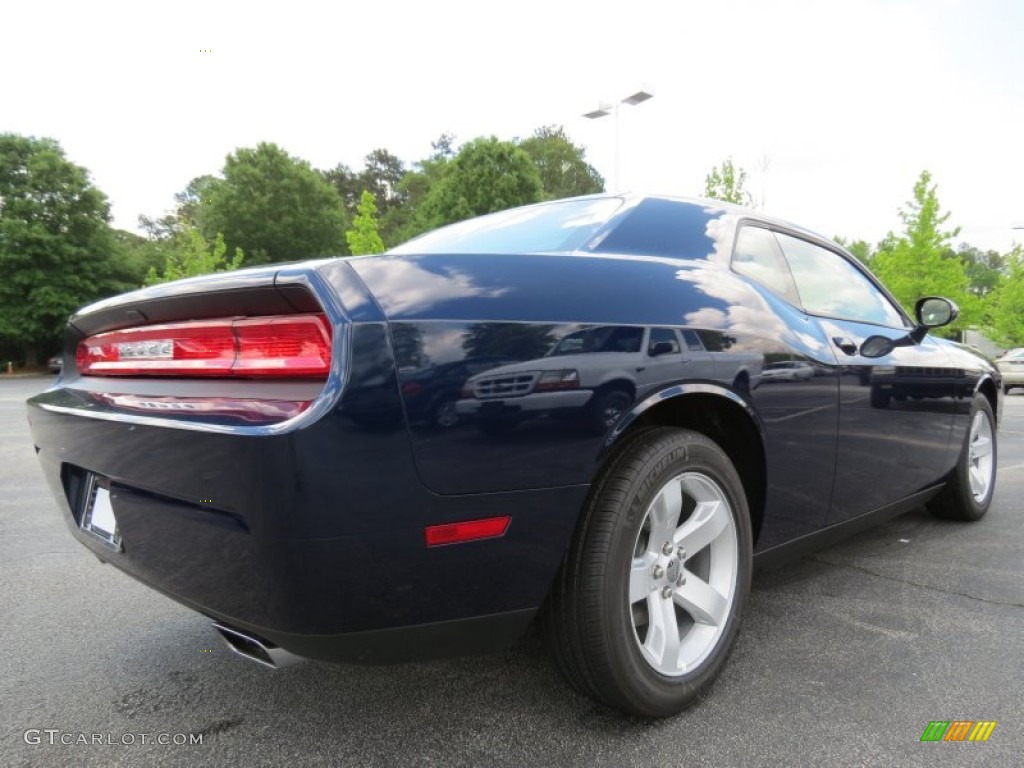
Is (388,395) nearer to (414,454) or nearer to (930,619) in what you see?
(414,454)

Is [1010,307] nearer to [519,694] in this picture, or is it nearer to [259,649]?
[519,694]

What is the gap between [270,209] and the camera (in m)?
36.6

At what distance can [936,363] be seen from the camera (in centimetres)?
313

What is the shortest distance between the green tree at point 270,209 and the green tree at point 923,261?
26283mm

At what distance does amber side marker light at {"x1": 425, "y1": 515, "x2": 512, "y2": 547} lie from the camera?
1.40 metres

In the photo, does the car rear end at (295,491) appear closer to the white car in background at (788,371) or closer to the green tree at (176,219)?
the white car in background at (788,371)

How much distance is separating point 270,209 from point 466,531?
3886cm

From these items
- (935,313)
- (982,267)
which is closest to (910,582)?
(935,313)

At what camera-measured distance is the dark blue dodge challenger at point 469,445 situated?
1336mm

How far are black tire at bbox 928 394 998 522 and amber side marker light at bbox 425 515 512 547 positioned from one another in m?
3.06

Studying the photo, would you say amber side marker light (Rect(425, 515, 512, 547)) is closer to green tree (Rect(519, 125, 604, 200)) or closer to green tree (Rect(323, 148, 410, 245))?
green tree (Rect(519, 125, 604, 200))

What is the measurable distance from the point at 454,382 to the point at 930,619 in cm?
212

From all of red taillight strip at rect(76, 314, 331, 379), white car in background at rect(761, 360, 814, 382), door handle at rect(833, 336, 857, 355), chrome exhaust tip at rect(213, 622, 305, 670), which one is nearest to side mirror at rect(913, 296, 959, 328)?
door handle at rect(833, 336, 857, 355)

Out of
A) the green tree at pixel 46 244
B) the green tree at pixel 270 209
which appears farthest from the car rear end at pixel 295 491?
the green tree at pixel 46 244
